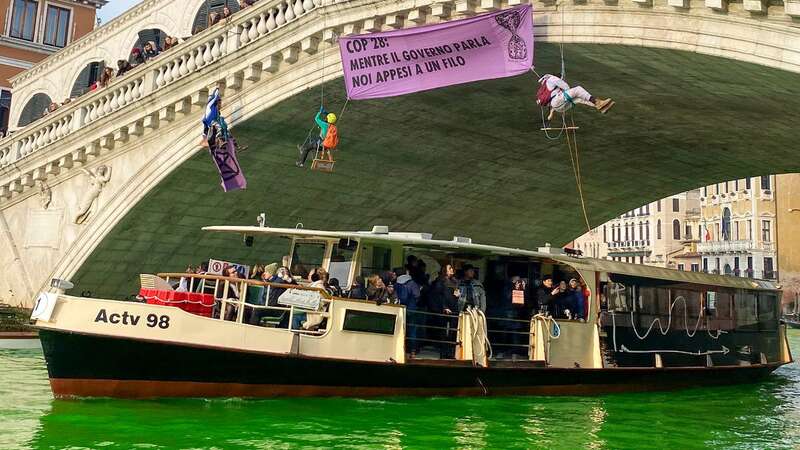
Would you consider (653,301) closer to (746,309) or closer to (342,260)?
(746,309)

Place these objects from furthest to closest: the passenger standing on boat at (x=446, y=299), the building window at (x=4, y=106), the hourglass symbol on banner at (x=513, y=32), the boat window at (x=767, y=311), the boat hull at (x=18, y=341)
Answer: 1. the building window at (x=4, y=106)
2. the boat hull at (x=18, y=341)
3. the boat window at (x=767, y=311)
4. the hourglass symbol on banner at (x=513, y=32)
5. the passenger standing on boat at (x=446, y=299)

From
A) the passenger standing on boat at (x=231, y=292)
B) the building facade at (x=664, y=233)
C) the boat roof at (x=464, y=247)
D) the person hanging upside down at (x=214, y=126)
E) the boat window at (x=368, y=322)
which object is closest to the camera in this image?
the boat window at (x=368, y=322)

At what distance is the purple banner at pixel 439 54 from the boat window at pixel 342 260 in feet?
9.14

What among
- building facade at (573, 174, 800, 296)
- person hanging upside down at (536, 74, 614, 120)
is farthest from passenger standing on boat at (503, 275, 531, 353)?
building facade at (573, 174, 800, 296)

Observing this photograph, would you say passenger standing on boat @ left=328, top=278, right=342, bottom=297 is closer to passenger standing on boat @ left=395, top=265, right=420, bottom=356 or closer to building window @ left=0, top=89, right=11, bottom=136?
passenger standing on boat @ left=395, top=265, right=420, bottom=356

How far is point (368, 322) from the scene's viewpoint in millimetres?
12164

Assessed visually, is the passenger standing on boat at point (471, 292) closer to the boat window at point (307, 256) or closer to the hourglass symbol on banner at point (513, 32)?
the boat window at point (307, 256)

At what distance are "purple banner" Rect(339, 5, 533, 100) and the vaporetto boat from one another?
116 inches

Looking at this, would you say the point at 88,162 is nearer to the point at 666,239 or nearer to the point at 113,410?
the point at 113,410

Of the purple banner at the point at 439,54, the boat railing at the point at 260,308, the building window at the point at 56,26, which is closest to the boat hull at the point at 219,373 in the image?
the boat railing at the point at 260,308

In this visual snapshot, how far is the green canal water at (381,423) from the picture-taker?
9453mm

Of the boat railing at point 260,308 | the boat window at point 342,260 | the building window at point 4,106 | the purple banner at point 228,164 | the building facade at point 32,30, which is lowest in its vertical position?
the boat railing at point 260,308

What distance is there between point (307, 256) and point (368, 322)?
188cm

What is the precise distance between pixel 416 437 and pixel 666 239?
64909 millimetres
